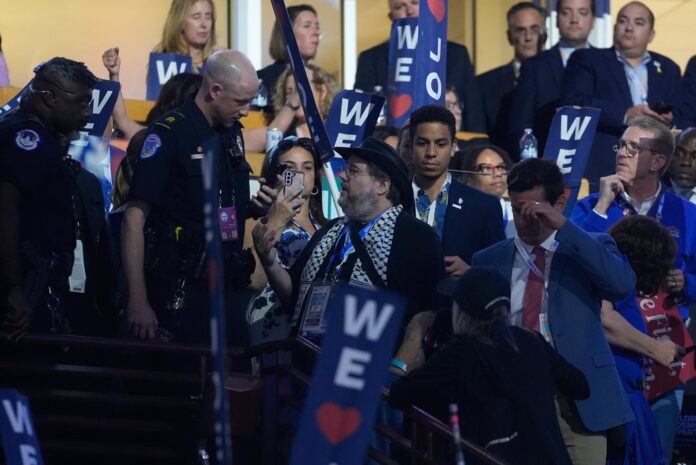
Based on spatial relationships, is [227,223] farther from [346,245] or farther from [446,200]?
[446,200]

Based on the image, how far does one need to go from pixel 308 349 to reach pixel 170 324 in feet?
2.44

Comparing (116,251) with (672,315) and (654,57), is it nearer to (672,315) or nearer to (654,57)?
(672,315)

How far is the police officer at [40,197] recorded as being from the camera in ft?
25.3

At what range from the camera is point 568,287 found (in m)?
8.40

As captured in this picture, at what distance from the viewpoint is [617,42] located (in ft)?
43.9

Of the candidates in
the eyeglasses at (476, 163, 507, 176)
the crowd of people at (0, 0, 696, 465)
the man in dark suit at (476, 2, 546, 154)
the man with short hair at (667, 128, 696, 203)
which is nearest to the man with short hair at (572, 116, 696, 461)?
the crowd of people at (0, 0, 696, 465)

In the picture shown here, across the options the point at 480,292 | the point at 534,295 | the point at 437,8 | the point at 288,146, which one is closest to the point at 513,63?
the point at 437,8

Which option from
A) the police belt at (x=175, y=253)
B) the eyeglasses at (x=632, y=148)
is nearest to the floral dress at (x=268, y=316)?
Result: the police belt at (x=175, y=253)

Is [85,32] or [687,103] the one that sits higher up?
[85,32]

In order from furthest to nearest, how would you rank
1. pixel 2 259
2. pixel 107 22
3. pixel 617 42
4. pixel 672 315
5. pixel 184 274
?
pixel 107 22
pixel 617 42
pixel 672 315
pixel 184 274
pixel 2 259

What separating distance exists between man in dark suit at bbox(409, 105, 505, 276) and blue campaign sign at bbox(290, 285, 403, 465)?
136 inches

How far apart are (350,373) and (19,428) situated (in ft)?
4.08

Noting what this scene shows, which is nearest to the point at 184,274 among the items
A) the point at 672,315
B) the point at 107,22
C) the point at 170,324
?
the point at 170,324

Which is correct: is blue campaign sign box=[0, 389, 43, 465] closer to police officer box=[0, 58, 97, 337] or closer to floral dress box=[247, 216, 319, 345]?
police officer box=[0, 58, 97, 337]
